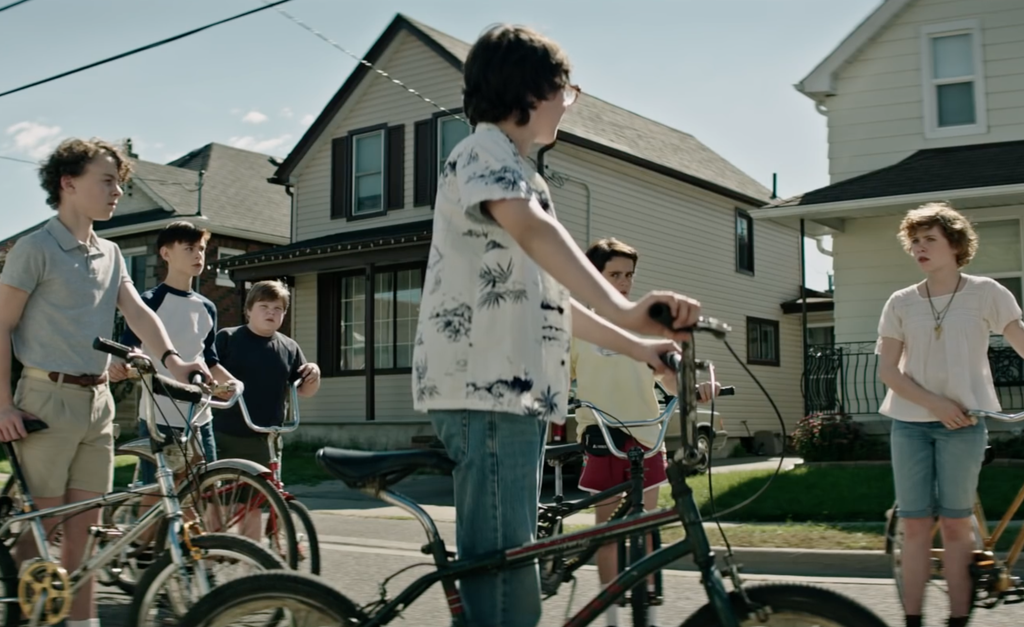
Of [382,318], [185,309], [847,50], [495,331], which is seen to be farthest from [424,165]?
[495,331]

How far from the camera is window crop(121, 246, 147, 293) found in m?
28.3

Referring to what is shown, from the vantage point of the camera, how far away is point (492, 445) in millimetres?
2832

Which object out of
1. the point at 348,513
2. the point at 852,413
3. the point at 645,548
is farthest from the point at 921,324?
the point at 852,413

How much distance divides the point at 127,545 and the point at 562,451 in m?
1.77

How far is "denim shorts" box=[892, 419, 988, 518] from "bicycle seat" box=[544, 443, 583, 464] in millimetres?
1423

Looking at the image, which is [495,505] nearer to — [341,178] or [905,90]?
[905,90]

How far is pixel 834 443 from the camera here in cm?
1516

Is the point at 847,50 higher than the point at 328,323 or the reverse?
higher

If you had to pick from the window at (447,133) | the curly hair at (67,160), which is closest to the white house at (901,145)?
the window at (447,133)

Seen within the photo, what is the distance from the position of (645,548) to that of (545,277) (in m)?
1.12

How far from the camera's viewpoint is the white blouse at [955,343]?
4.85 metres

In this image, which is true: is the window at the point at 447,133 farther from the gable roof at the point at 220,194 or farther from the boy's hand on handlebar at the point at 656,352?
the boy's hand on handlebar at the point at 656,352

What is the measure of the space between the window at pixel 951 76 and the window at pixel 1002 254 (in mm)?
1486

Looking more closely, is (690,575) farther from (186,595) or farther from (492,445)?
(492,445)
